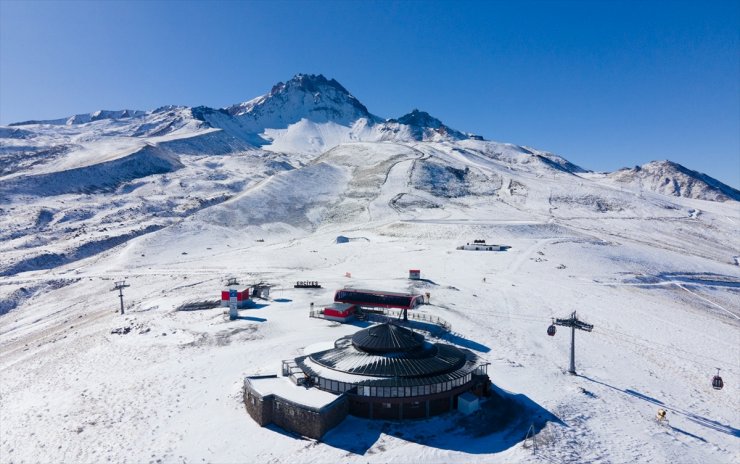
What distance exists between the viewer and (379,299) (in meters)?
52.2

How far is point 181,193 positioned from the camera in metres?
154

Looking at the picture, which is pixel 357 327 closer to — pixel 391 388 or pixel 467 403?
pixel 391 388

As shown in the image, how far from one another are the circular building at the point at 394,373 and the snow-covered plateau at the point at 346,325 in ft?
4.62

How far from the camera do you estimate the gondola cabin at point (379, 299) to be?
5109 centimetres

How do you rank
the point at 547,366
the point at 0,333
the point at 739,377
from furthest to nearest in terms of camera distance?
the point at 0,333 → the point at 739,377 → the point at 547,366

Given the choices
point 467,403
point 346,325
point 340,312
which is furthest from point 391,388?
point 340,312

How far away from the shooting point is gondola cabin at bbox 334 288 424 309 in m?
51.1

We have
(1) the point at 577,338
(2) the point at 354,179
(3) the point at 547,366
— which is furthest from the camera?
(2) the point at 354,179

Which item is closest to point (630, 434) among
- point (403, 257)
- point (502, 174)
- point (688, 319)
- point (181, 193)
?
point (688, 319)

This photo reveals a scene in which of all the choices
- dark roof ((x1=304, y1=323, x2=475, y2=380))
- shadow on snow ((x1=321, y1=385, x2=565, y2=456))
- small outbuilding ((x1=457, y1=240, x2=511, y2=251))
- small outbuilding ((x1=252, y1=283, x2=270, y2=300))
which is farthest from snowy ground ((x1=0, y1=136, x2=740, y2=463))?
small outbuilding ((x1=457, y1=240, x2=511, y2=251))

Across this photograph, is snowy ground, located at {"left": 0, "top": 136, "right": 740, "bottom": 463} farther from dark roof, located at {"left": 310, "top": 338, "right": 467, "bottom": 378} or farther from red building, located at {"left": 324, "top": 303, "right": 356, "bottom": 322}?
dark roof, located at {"left": 310, "top": 338, "right": 467, "bottom": 378}

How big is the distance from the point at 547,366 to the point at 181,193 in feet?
462

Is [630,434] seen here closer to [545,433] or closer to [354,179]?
[545,433]

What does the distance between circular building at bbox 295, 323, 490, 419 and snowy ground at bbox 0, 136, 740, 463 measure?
4.42ft
